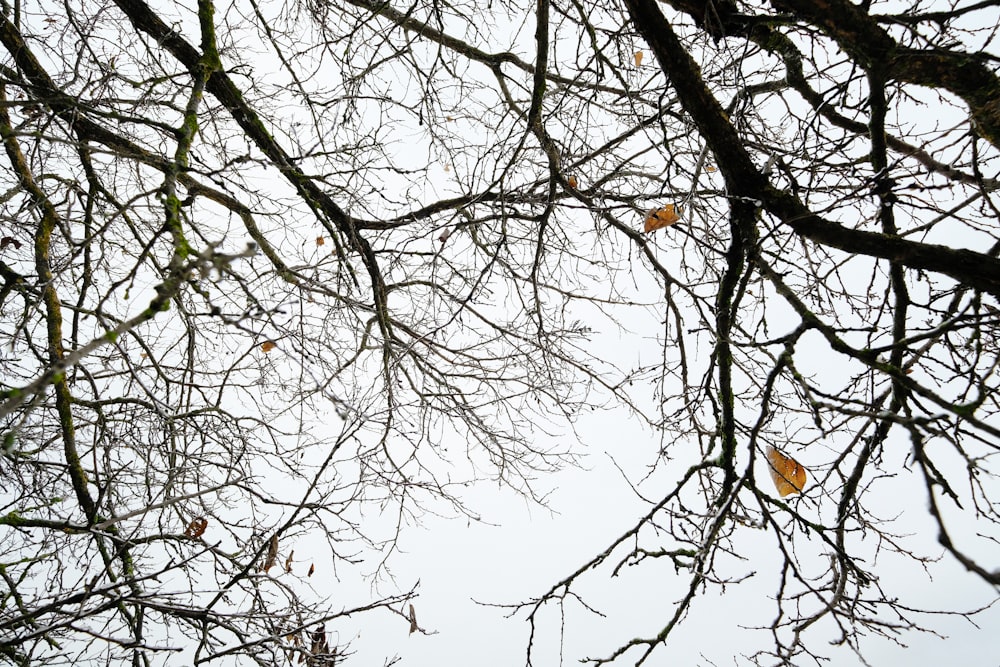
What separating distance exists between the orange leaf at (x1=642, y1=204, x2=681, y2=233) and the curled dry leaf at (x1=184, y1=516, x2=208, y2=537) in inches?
119

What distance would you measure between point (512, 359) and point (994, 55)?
2857 millimetres

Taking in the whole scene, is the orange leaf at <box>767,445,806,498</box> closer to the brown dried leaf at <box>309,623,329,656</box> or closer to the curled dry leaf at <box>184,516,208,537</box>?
the brown dried leaf at <box>309,623,329,656</box>

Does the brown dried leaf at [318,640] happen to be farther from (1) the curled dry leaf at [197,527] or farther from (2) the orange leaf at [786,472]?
(2) the orange leaf at [786,472]

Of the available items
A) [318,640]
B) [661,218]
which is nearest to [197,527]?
[318,640]

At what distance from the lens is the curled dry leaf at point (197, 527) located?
11.9 feet

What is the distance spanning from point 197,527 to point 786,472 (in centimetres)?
321

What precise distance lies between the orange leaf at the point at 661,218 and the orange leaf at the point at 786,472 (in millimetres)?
1100

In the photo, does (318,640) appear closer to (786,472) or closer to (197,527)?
(197,527)

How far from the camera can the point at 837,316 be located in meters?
3.26

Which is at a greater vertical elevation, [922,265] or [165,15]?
[165,15]

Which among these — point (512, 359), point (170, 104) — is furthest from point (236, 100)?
point (512, 359)

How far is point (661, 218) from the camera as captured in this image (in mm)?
2668

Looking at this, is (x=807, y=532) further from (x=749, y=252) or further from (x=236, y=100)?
(x=236, y=100)

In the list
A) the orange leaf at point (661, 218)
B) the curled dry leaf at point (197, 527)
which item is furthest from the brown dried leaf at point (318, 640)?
the orange leaf at point (661, 218)
